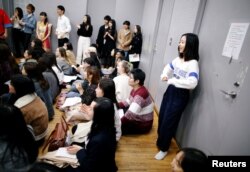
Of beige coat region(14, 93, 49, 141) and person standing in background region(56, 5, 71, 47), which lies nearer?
beige coat region(14, 93, 49, 141)

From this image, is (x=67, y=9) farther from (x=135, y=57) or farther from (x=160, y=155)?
(x=160, y=155)

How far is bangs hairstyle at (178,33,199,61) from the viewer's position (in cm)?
207

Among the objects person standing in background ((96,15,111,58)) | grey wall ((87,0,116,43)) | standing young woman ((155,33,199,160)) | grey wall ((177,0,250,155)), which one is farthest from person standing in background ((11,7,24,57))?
grey wall ((177,0,250,155))

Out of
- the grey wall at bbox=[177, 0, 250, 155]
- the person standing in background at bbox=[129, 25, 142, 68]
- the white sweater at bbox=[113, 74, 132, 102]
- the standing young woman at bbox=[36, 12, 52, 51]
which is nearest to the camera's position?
the grey wall at bbox=[177, 0, 250, 155]

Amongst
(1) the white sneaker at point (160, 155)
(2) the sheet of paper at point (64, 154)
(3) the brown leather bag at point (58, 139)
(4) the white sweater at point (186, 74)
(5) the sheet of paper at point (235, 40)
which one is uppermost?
(5) the sheet of paper at point (235, 40)

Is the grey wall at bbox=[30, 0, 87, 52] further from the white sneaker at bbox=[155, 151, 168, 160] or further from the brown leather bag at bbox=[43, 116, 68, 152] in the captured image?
the white sneaker at bbox=[155, 151, 168, 160]

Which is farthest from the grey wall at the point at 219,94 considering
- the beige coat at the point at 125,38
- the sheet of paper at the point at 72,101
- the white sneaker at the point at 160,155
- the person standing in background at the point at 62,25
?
the person standing in background at the point at 62,25

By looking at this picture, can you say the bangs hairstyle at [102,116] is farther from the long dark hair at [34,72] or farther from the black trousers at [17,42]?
the black trousers at [17,42]

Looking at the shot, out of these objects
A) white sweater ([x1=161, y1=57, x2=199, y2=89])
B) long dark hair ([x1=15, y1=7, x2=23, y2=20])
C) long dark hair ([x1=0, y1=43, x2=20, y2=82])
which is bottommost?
long dark hair ([x1=0, y1=43, x2=20, y2=82])

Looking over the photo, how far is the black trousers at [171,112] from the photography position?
221 centimetres

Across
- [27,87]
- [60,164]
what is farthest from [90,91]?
[60,164]

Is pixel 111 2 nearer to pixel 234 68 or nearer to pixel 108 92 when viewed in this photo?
pixel 108 92

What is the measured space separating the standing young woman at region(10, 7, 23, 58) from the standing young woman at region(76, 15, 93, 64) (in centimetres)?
156

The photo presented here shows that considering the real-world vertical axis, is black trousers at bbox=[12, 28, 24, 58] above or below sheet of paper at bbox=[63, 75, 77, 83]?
above
